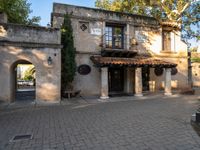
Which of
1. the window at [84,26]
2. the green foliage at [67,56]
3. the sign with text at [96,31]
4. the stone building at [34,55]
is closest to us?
the stone building at [34,55]

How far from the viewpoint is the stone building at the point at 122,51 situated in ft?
45.5

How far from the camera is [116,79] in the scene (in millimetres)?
16031

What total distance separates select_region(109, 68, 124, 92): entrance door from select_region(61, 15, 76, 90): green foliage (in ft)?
12.7

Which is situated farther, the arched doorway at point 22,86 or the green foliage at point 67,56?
the green foliage at point 67,56

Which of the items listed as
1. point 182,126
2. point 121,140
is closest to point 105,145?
point 121,140

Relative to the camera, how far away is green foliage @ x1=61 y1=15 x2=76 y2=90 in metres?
12.8

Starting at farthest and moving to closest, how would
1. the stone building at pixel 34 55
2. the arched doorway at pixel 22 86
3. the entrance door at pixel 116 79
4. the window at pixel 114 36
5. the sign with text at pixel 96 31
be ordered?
the entrance door at pixel 116 79, the window at pixel 114 36, the sign with text at pixel 96 31, the arched doorway at pixel 22 86, the stone building at pixel 34 55

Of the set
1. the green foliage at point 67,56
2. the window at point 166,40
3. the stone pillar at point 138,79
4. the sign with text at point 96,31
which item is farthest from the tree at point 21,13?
the window at point 166,40

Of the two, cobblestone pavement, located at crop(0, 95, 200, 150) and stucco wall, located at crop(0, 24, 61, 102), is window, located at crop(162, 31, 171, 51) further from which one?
cobblestone pavement, located at crop(0, 95, 200, 150)

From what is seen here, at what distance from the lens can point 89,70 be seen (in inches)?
560

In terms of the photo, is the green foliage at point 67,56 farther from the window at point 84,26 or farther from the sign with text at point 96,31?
the sign with text at point 96,31

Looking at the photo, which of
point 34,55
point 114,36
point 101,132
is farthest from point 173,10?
point 101,132

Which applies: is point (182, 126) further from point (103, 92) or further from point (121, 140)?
point (103, 92)

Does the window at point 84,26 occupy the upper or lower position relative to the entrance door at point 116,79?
upper
